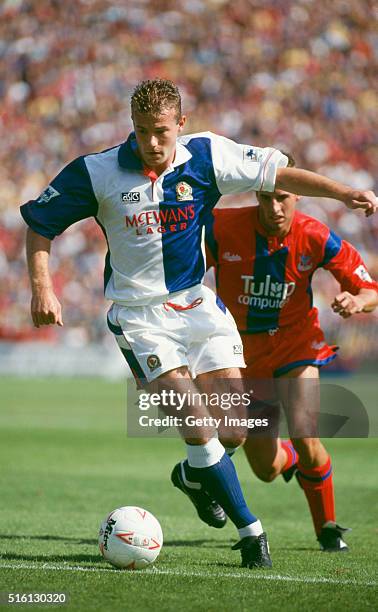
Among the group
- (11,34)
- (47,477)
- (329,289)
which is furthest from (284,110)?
(47,477)

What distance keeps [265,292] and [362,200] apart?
1857mm

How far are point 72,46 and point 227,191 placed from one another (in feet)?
80.6

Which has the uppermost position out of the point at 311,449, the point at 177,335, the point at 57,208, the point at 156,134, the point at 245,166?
the point at 156,134

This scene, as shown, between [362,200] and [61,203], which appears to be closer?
[362,200]

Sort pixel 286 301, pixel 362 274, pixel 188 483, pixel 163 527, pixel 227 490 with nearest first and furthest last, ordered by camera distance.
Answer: pixel 227 490
pixel 188 483
pixel 362 274
pixel 286 301
pixel 163 527

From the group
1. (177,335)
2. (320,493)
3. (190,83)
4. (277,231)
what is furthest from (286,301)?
(190,83)

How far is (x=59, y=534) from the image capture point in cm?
652

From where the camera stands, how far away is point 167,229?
17.4 ft

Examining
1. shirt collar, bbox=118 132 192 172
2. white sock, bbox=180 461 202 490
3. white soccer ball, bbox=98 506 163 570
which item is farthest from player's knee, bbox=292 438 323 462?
shirt collar, bbox=118 132 192 172

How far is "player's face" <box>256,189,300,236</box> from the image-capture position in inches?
256

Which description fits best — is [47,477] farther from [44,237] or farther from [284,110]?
[284,110]

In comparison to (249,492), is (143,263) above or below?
above

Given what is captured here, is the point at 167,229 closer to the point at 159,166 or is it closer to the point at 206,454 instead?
the point at 159,166

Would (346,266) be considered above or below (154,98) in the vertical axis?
below
